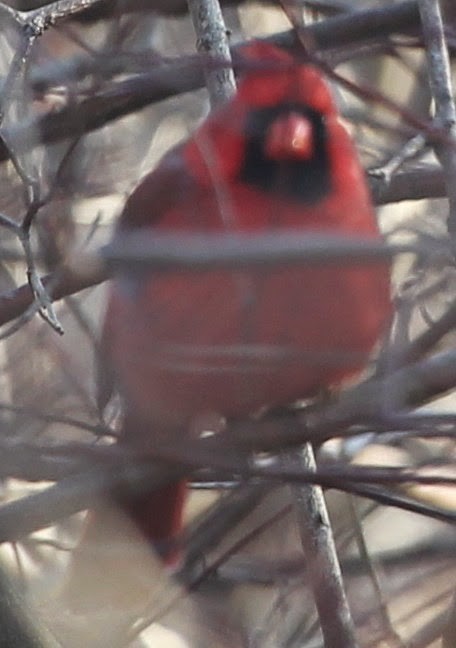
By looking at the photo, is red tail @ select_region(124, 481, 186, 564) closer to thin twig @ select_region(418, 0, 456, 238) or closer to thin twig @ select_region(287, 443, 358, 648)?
thin twig @ select_region(287, 443, 358, 648)

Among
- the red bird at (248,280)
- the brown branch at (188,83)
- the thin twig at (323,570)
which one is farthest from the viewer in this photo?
the brown branch at (188,83)

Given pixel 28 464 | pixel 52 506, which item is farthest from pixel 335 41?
pixel 28 464

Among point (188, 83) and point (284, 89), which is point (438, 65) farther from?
point (188, 83)

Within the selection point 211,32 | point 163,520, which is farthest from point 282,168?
point 163,520

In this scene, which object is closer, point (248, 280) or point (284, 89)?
point (248, 280)

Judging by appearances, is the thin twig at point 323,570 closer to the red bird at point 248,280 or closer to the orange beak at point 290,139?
the red bird at point 248,280

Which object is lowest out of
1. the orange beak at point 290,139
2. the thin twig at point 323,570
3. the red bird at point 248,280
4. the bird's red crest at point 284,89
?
the thin twig at point 323,570

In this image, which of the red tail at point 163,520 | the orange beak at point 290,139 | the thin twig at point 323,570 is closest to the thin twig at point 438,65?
the orange beak at point 290,139

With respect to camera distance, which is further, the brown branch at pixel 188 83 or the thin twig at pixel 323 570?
the brown branch at pixel 188 83
